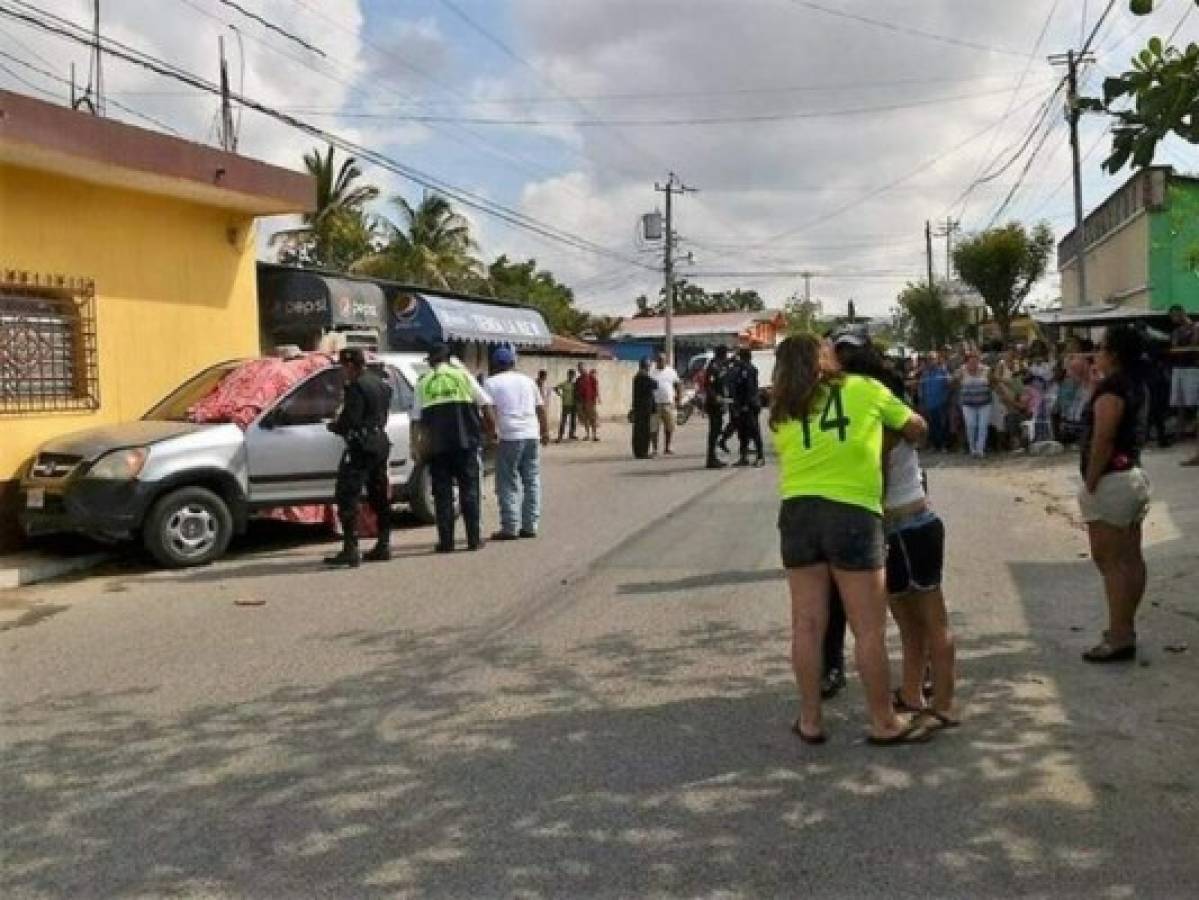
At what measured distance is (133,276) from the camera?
40.1ft

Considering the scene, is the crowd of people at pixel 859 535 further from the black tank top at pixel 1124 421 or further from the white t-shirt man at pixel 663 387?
the white t-shirt man at pixel 663 387

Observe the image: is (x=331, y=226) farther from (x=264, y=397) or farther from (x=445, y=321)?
(x=264, y=397)

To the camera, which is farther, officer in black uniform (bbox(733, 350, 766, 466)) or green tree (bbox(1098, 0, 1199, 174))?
officer in black uniform (bbox(733, 350, 766, 466))

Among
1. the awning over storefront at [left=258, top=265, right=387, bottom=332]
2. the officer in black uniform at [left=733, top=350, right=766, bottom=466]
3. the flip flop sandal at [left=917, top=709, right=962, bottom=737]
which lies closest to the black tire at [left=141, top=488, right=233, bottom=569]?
the flip flop sandal at [left=917, top=709, right=962, bottom=737]

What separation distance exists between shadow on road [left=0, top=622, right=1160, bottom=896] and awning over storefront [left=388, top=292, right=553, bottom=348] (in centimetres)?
1502

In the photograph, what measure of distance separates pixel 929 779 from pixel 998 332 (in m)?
38.6

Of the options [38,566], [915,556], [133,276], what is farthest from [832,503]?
[133,276]

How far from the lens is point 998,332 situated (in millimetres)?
41031

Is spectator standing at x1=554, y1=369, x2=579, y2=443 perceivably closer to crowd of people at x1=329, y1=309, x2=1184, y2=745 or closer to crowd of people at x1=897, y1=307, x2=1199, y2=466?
crowd of people at x1=897, y1=307, x2=1199, y2=466

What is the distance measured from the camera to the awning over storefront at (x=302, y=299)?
694 inches

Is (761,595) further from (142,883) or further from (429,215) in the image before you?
(429,215)

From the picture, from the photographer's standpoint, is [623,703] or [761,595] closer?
[623,703]

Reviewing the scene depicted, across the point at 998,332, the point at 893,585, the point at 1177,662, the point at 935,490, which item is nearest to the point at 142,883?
the point at 893,585

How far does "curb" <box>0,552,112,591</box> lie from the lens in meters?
9.67
